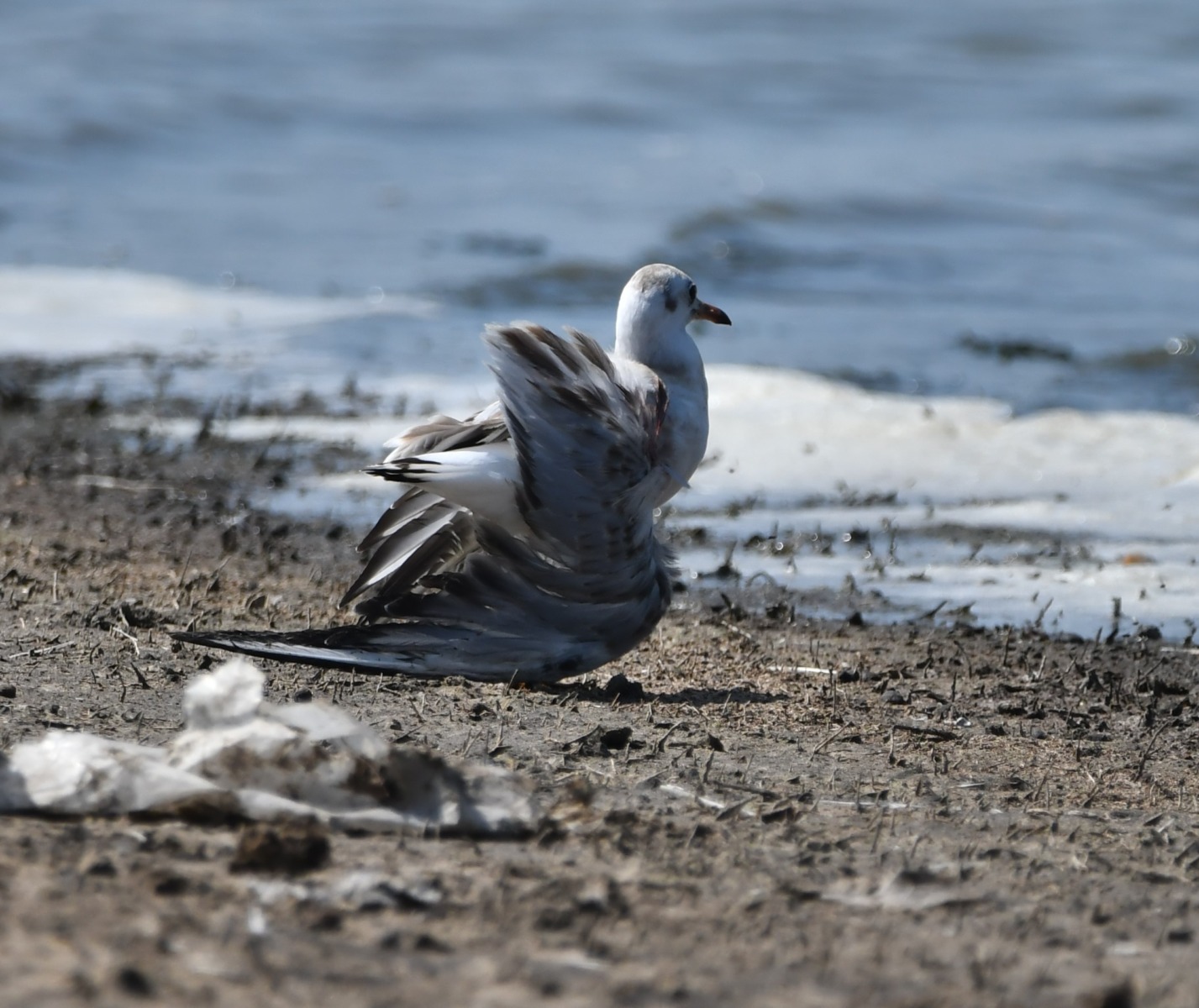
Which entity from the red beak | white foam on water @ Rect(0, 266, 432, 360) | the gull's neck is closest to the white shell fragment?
the gull's neck

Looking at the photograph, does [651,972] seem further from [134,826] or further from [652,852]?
[134,826]

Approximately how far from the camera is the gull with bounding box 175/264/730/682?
4340 mm

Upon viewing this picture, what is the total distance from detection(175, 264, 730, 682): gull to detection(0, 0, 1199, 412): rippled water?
16.6 ft

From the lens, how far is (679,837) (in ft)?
10.3

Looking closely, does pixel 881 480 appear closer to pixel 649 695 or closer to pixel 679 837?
pixel 649 695

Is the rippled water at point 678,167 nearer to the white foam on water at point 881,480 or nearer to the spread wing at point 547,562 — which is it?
the white foam on water at point 881,480

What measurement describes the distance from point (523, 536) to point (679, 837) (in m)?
1.55

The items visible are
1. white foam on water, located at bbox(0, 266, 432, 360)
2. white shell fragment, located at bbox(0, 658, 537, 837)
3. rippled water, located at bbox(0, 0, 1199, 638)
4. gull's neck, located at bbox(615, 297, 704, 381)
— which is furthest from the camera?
white foam on water, located at bbox(0, 266, 432, 360)

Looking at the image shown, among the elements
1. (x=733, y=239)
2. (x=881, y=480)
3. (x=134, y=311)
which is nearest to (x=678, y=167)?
(x=733, y=239)

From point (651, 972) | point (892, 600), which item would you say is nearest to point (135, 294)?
point (892, 600)

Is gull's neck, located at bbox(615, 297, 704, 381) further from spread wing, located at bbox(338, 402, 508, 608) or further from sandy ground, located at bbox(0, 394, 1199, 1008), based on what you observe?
sandy ground, located at bbox(0, 394, 1199, 1008)

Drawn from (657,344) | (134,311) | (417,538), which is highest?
(657,344)

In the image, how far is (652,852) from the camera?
302 cm

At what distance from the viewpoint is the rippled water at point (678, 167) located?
11828 millimetres
